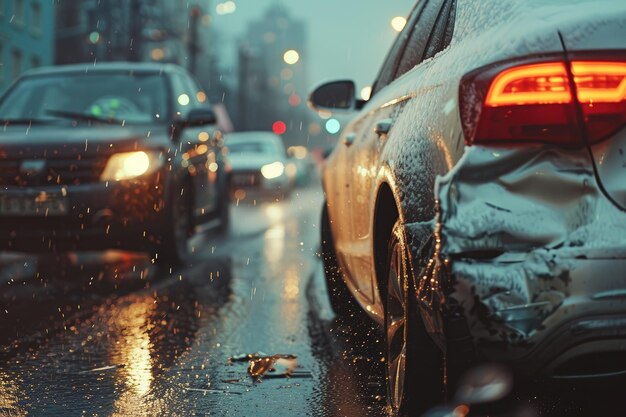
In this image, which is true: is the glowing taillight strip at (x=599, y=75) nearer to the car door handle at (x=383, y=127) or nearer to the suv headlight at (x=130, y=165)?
the car door handle at (x=383, y=127)

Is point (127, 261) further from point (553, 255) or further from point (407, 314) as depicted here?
point (553, 255)

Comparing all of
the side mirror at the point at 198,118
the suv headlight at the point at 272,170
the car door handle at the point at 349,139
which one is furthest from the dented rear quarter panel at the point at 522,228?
the suv headlight at the point at 272,170

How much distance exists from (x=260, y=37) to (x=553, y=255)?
19343cm

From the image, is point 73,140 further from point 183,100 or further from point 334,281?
point 334,281

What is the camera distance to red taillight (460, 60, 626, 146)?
9.69ft

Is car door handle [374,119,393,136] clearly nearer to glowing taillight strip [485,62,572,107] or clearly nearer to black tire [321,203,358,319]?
glowing taillight strip [485,62,572,107]

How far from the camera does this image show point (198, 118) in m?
9.71

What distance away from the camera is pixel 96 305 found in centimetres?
737

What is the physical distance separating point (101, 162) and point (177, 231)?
101 cm

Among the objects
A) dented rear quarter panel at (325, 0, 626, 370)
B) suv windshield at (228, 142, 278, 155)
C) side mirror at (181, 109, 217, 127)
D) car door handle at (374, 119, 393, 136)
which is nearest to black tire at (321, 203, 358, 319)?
car door handle at (374, 119, 393, 136)

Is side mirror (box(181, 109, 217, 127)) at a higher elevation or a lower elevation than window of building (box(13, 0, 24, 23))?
higher

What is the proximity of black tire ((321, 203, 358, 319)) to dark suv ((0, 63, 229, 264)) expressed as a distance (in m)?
2.58

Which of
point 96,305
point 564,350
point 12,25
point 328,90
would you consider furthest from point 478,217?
point 12,25

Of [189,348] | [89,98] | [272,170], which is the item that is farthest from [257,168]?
[189,348]
